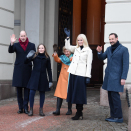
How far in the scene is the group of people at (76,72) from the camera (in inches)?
214

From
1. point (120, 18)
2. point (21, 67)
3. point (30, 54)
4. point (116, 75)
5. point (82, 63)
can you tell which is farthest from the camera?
point (120, 18)

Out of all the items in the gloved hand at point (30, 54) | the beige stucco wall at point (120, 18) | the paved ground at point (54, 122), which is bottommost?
the paved ground at point (54, 122)

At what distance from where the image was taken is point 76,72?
217 inches

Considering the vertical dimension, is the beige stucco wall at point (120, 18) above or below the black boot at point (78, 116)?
above

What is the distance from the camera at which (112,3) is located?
752 centimetres

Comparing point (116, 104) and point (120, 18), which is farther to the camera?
point (120, 18)

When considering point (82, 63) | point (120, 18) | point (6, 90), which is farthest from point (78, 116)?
point (6, 90)

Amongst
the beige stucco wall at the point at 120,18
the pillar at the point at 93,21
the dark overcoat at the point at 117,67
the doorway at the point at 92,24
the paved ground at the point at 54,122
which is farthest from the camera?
the pillar at the point at 93,21

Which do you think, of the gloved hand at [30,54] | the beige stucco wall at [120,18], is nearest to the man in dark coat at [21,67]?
the gloved hand at [30,54]

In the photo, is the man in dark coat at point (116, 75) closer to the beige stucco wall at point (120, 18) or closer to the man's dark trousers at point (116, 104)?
the man's dark trousers at point (116, 104)

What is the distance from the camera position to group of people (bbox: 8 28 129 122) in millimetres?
5430

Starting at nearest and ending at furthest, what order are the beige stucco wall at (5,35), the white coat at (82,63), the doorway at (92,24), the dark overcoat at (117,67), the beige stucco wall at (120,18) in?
1. the dark overcoat at (117,67)
2. the white coat at (82,63)
3. the beige stucco wall at (120,18)
4. the beige stucco wall at (5,35)
5. the doorway at (92,24)

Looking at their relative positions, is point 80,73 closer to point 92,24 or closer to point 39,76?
point 39,76

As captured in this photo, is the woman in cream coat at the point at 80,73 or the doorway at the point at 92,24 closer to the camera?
the woman in cream coat at the point at 80,73
